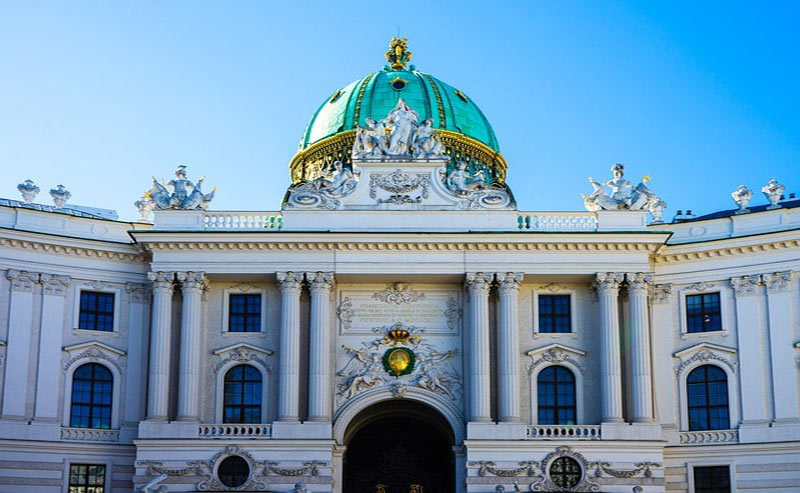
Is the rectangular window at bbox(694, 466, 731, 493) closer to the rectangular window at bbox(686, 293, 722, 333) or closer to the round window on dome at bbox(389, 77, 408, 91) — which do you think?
the rectangular window at bbox(686, 293, 722, 333)

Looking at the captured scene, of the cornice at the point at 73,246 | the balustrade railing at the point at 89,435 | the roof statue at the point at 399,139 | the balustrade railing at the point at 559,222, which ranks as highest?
the roof statue at the point at 399,139

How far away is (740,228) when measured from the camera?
159ft

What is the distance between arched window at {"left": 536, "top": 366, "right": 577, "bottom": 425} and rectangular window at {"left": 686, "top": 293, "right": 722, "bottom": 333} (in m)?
4.84

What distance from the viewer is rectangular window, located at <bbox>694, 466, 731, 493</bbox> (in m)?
46.4

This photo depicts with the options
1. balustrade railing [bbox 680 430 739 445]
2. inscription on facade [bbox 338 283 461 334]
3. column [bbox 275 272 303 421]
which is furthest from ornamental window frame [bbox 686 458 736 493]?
column [bbox 275 272 303 421]

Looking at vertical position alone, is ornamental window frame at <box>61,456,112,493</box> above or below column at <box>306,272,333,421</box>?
below

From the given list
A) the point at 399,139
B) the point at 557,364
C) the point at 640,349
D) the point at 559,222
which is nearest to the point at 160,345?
the point at 399,139

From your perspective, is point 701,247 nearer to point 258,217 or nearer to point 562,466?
point 562,466

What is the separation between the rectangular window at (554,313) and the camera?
48344 millimetres

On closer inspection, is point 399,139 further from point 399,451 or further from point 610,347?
point 399,451

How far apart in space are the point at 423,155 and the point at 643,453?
43.0 ft

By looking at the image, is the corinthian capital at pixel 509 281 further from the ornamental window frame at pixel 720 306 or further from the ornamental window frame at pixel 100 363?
the ornamental window frame at pixel 100 363

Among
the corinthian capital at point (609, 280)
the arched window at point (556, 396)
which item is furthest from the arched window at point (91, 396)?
the corinthian capital at point (609, 280)

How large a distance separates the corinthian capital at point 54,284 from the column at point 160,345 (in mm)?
3152
